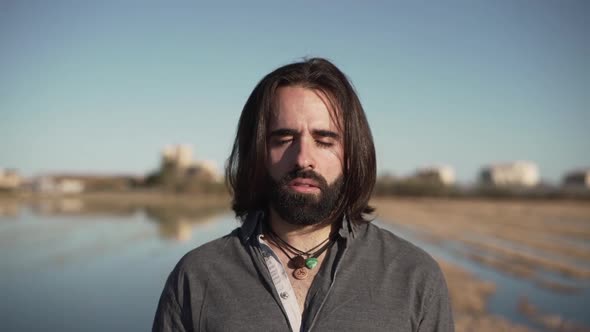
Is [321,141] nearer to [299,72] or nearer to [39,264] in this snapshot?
[299,72]

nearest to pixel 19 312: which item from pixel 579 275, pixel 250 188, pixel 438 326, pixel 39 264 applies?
pixel 39 264

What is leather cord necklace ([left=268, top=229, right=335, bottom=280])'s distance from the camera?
1967mm

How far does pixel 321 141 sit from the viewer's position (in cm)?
206

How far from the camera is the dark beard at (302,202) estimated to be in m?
2.02

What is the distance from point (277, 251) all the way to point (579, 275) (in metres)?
13.2

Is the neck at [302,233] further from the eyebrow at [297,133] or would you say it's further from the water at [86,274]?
the water at [86,274]

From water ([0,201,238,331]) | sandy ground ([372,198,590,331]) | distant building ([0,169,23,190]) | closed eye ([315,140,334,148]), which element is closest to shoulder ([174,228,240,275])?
closed eye ([315,140,334,148])

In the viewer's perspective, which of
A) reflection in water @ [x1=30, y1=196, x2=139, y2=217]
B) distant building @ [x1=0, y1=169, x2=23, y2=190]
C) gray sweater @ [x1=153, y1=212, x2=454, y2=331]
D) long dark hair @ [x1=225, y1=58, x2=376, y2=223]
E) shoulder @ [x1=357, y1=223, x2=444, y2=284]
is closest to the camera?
gray sweater @ [x1=153, y1=212, x2=454, y2=331]

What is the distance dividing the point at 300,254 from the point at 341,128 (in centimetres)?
56

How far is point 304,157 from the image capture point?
2.00m

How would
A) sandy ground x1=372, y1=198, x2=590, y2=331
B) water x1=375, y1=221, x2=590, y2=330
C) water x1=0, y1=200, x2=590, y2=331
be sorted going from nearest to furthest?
sandy ground x1=372, y1=198, x2=590, y2=331
water x1=375, y1=221, x2=590, y2=330
water x1=0, y1=200, x2=590, y2=331

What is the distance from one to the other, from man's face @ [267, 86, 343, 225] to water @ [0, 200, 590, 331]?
7265 millimetres

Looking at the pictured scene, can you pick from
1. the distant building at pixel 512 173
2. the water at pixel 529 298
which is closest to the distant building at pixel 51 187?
the water at pixel 529 298

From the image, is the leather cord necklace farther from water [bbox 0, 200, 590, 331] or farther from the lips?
water [bbox 0, 200, 590, 331]
